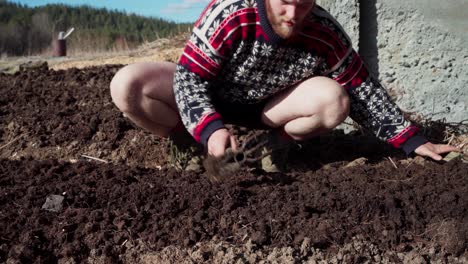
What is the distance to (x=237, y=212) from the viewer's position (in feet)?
Answer: 6.77

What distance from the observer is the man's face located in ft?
7.31

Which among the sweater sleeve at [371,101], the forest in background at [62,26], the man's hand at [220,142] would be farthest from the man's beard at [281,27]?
the forest in background at [62,26]

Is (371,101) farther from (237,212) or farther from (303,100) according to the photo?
(237,212)

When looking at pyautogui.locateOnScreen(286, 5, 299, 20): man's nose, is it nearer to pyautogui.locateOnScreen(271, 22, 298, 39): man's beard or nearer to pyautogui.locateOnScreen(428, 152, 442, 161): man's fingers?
pyautogui.locateOnScreen(271, 22, 298, 39): man's beard

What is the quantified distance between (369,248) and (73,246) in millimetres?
1018

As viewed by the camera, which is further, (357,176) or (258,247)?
(357,176)

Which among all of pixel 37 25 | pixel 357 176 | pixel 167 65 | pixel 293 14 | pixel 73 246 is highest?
pixel 293 14

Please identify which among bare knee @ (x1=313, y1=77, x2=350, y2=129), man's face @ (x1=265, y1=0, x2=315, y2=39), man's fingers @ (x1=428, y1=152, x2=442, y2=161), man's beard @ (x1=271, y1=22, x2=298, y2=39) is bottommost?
man's fingers @ (x1=428, y1=152, x2=442, y2=161)

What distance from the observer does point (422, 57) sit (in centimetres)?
326

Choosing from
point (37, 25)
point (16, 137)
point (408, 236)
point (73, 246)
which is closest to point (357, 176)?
point (408, 236)

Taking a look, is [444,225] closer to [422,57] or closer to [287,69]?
[287,69]

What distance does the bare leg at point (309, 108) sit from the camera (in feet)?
8.31

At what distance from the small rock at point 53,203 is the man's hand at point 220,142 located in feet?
1.98

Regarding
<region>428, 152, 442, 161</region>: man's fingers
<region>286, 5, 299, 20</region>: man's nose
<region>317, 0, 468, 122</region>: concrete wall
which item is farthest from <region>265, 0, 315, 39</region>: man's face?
<region>317, 0, 468, 122</region>: concrete wall
